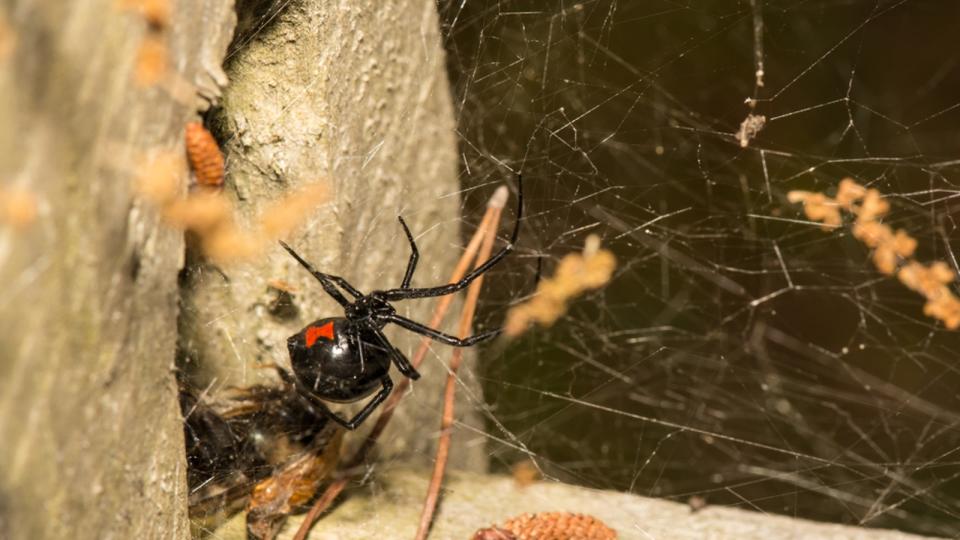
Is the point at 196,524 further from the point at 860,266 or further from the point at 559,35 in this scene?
the point at 860,266

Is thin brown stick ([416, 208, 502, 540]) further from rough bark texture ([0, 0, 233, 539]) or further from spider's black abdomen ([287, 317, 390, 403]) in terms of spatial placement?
rough bark texture ([0, 0, 233, 539])

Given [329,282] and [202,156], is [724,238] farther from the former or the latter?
[202,156]

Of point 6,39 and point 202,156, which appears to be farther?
point 202,156

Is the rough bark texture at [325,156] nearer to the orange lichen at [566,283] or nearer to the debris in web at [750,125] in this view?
the orange lichen at [566,283]

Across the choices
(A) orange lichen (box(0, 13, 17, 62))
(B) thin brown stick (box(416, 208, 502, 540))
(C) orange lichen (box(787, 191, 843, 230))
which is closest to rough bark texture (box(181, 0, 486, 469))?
(B) thin brown stick (box(416, 208, 502, 540))

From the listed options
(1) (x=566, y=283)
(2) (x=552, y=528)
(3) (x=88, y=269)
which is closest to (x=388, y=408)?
(2) (x=552, y=528)
